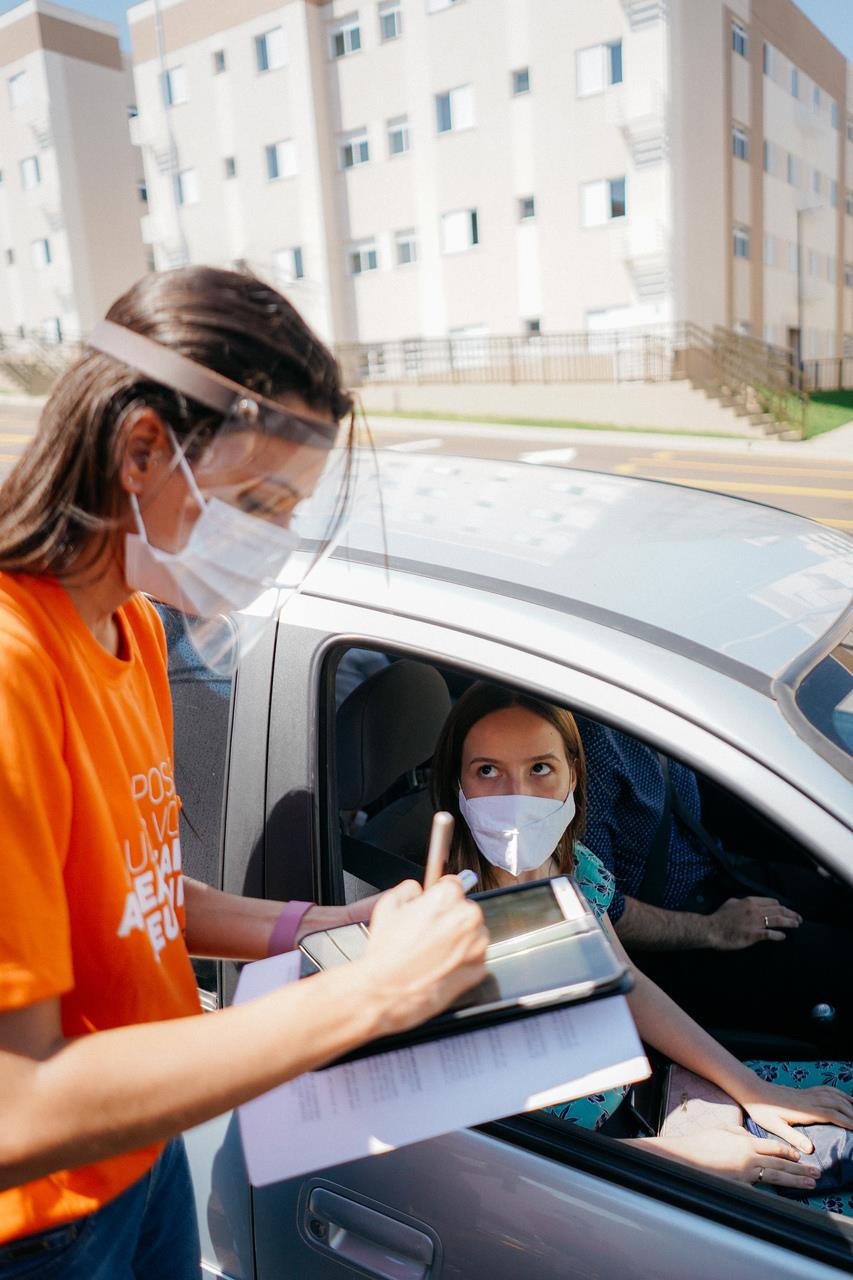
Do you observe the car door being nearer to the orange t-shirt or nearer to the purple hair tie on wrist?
the purple hair tie on wrist

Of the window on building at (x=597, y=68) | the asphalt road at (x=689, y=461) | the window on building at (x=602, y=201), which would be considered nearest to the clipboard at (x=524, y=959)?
the asphalt road at (x=689, y=461)

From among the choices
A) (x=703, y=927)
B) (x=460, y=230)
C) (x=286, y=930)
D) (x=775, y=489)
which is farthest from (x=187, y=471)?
(x=460, y=230)

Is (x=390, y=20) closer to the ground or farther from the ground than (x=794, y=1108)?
farther from the ground

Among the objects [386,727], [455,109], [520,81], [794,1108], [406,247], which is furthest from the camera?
[406,247]

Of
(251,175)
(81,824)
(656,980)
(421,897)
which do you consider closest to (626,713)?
(421,897)

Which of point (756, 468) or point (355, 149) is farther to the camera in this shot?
point (355, 149)

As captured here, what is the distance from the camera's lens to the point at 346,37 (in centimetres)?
2697

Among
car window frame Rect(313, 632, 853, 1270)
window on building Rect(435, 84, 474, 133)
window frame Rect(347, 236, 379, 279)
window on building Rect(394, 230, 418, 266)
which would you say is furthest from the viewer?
window frame Rect(347, 236, 379, 279)

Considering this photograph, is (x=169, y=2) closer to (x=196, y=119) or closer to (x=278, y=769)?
(x=196, y=119)

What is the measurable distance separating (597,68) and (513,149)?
2596 mm

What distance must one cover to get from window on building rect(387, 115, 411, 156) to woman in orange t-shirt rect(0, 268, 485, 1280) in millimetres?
27899

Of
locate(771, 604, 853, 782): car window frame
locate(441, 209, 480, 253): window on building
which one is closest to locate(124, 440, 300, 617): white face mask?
locate(771, 604, 853, 782): car window frame

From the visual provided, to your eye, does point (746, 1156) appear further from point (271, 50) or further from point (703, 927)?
point (271, 50)

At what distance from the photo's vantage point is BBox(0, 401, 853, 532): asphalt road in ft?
35.8
